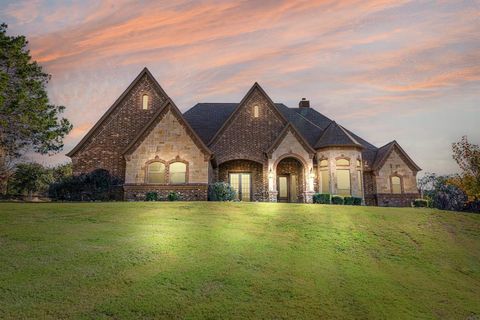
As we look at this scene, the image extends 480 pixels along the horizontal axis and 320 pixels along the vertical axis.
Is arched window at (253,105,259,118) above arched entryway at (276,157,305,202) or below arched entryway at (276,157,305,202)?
above

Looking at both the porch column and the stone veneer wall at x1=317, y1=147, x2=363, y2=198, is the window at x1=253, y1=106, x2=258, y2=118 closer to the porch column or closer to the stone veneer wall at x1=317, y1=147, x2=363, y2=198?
the porch column

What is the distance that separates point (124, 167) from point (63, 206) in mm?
9589

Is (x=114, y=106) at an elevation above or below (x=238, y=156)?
above

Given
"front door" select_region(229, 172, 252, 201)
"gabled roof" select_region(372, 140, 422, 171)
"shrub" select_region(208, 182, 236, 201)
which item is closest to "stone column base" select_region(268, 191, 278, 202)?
"front door" select_region(229, 172, 252, 201)

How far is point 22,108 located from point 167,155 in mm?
12075

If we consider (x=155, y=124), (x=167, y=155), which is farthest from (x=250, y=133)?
(x=155, y=124)

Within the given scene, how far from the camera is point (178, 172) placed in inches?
1047

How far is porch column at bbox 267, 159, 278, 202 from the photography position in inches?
1154

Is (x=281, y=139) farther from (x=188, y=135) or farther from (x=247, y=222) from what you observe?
(x=247, y=222)

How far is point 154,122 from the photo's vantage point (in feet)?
88.2

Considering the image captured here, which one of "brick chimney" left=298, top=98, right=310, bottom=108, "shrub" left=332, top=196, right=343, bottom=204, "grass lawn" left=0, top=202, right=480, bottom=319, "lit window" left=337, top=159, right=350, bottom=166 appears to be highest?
"brick chimney" left=298, top=98, right=310, bottom=108

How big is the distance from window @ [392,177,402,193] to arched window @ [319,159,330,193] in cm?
709

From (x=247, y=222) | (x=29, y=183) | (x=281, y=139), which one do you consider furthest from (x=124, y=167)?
(x=29, y=183)

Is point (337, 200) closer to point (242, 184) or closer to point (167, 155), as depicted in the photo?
point (242, 184)
